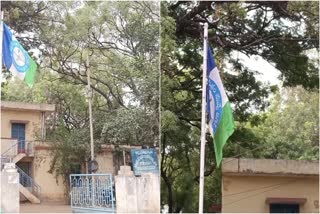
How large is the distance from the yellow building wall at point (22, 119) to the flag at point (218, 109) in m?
1.24

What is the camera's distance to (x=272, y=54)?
5102 mm

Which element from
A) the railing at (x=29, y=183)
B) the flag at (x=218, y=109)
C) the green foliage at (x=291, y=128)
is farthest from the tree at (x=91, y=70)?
the green foliage at (x=291, y=128)

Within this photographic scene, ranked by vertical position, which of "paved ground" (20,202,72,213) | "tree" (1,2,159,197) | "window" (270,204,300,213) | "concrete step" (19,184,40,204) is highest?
"tree" (1,2,159,197)

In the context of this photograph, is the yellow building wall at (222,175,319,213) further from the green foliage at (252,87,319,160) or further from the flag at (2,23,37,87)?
the flag at (2,23,37,87)

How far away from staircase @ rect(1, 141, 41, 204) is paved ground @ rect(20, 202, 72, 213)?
0.04m

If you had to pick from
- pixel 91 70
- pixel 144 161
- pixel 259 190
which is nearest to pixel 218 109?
pixel 144 161

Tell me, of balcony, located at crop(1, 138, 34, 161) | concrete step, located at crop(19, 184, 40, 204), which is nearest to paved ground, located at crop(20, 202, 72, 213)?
concrete step, located at crop(19, 184, 40, 204)

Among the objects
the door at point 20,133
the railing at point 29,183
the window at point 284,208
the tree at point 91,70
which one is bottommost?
the window at point 284,208

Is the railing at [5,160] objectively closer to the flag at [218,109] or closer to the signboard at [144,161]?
the signboard at [144,161]

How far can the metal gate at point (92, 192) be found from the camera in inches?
166

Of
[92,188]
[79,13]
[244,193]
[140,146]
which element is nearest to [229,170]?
[244,193]

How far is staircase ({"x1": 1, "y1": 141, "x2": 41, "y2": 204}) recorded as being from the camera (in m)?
4.17

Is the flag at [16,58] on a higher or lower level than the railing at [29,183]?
higher

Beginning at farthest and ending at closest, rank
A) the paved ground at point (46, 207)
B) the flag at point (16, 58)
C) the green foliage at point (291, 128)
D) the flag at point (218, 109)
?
the green foliage at point (291, 128), the paved ground at point (46, 207), the flag at point (16, 58), the flag at point (218, 109)
